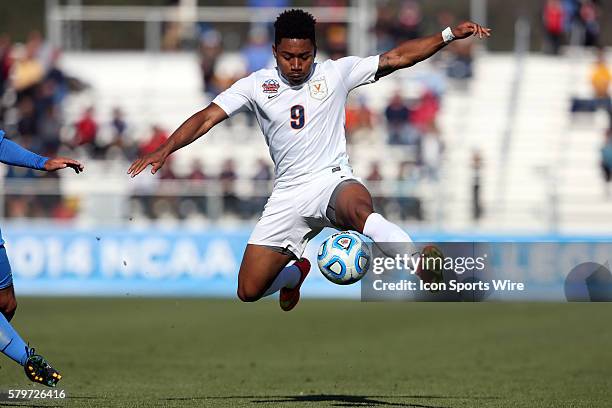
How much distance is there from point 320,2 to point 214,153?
519 cm

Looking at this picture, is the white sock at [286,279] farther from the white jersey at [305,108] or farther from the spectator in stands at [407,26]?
the spectator in stands at [407,26]

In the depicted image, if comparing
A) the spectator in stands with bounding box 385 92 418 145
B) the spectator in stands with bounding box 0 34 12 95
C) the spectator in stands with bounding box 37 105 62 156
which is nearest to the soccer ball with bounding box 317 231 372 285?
the spectator in stands with bounding box 385 92 418 145

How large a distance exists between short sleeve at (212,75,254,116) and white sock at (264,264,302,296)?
1654 millimetres

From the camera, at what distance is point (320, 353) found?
15.7 metres

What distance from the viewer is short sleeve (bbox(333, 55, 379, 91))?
1069cm

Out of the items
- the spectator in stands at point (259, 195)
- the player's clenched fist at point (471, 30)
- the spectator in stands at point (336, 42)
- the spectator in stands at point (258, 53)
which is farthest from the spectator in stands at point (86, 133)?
the player's clenched fist at point (471, 30)

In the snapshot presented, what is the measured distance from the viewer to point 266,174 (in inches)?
944

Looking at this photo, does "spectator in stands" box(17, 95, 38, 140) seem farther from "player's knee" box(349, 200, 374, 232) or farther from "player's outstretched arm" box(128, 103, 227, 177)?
"player's knee" box(349, 200, 374, 232)

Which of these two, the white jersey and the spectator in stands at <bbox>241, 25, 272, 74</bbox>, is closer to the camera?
the white jersey

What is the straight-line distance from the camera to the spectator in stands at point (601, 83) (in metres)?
27.4

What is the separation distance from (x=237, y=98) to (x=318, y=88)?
0.68 m

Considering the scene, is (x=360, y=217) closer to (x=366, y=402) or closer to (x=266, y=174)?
(x=366, y=402)

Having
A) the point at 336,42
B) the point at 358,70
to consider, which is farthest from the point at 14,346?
the point at 336,42

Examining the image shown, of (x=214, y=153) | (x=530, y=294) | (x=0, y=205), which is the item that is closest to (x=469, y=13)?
(x=214, y=153)
